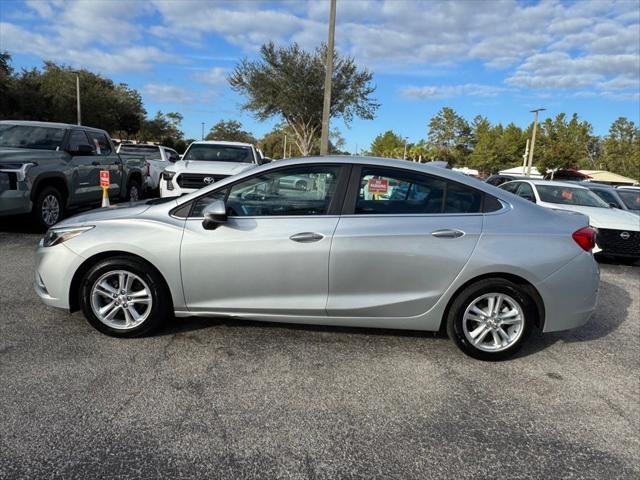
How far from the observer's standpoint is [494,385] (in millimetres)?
3594

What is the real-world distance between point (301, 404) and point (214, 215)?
157cm

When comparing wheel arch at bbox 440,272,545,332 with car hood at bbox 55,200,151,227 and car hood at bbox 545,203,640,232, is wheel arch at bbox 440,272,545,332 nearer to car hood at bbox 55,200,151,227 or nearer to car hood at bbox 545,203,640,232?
car hood at bbox 55,200,151,227

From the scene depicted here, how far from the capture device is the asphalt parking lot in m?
2.60

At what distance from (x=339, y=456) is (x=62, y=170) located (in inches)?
303

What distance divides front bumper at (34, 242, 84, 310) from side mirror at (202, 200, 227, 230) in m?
1.09

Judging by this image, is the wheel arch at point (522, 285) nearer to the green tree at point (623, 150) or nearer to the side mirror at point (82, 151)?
the side mirror at point (82, 151)

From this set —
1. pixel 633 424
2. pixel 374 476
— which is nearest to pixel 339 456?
pixel 374 476

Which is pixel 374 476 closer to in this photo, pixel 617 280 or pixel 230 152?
pixel 617 280

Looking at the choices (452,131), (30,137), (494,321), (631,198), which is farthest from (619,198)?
(452,131)

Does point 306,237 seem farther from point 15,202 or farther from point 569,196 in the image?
point 569,196

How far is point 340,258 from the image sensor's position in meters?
3.79

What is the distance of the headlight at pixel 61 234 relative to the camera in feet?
13.2

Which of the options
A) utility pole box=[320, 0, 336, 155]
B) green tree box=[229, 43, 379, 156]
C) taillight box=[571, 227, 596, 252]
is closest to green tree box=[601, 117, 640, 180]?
green tree box=[229, 43, 379, 156]

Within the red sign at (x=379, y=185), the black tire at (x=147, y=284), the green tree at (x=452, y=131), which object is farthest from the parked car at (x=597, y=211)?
the green tree at (x=452, y=131)
